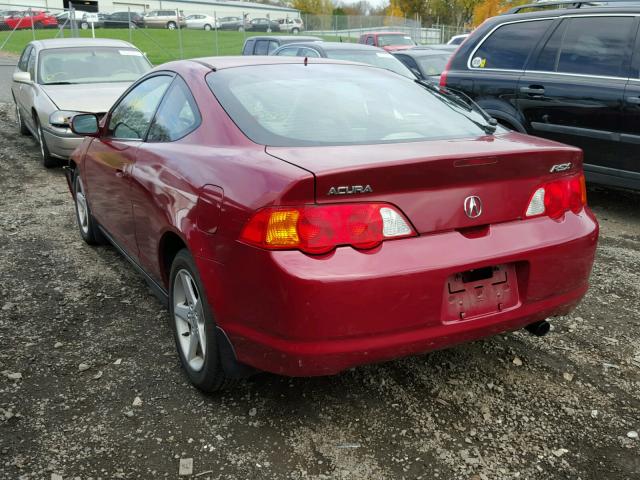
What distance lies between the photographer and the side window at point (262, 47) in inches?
591

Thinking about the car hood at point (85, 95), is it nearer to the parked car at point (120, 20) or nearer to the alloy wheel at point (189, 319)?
the alloy wheel at point (189, 319)

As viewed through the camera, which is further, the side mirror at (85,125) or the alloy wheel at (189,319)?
the side mirror at (85,125)

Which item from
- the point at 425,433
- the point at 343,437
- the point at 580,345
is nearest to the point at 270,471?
the point at 343,437

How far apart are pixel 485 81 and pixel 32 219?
4758 mm

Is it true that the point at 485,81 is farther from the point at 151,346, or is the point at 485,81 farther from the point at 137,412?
the point at 137,412

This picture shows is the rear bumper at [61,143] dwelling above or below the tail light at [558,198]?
below

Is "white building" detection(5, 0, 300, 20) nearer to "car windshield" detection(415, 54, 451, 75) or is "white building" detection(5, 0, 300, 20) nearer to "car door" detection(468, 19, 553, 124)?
"car windshield" detection(415, 54, 451, 75)

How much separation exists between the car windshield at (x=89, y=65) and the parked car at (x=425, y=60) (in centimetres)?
515

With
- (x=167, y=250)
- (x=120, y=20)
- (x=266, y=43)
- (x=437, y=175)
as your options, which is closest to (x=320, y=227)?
(x=437, y=175)

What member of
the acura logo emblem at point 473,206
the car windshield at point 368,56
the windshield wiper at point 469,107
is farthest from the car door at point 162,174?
the car windshield at point 368,56

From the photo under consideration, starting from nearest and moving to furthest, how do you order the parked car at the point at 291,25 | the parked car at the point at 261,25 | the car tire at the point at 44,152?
the car tire at the point at 44,152 → the parked car at the point at 261,25 → the parked car at the point at 291,25

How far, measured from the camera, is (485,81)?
266 inches

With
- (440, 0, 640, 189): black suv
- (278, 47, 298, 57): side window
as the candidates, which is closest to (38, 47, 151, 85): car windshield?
(278, 47, 298, 57): side window

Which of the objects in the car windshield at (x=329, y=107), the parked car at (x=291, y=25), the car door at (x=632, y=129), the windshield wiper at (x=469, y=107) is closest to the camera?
the car windshield at (x=329, y=107)
